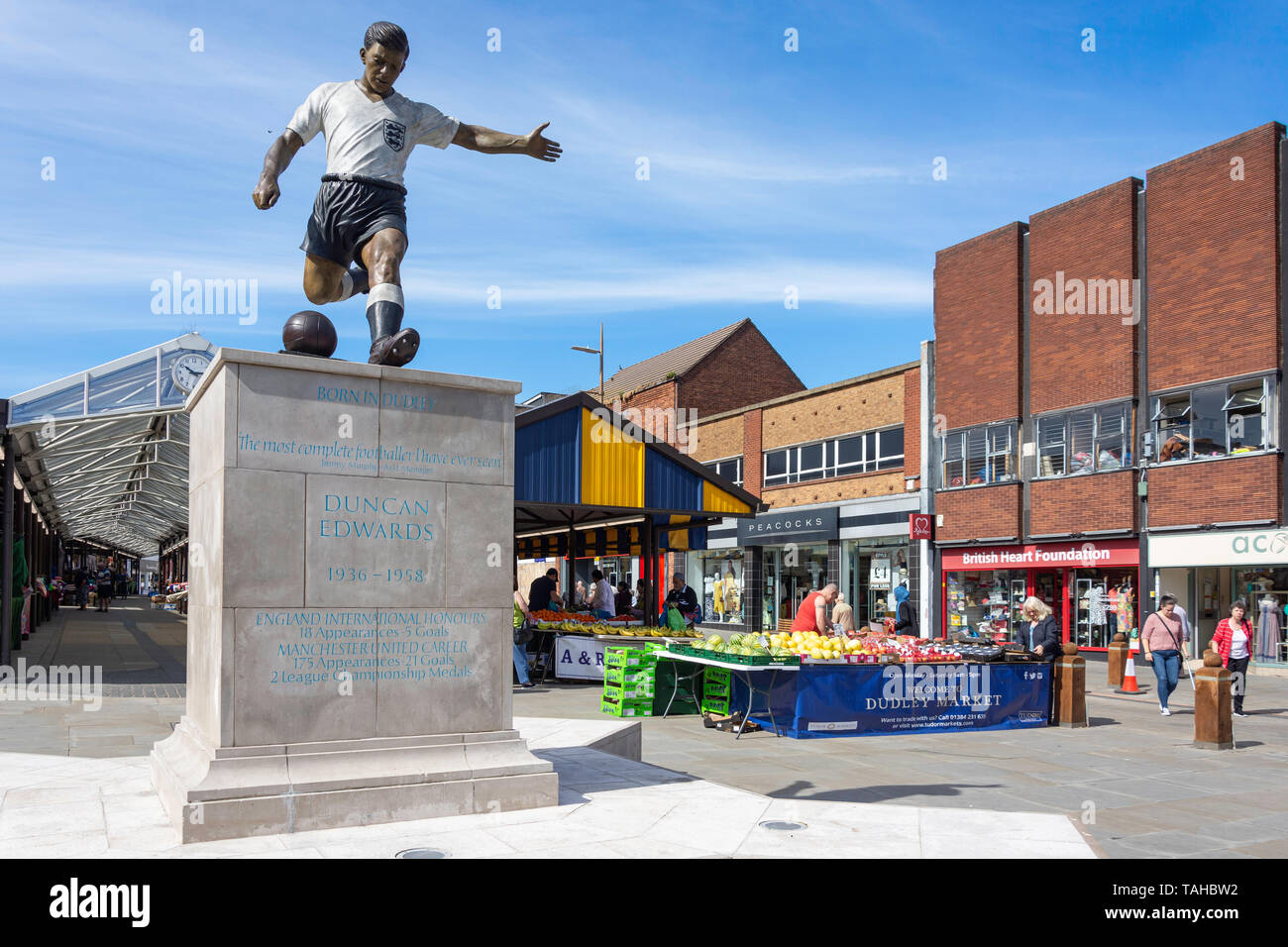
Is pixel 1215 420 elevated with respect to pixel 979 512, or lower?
elevated

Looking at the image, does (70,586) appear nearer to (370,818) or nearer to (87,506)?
(87,506)

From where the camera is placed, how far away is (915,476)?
31.3 meters

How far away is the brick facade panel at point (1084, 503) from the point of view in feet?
82.7

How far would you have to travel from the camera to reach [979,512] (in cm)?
2936

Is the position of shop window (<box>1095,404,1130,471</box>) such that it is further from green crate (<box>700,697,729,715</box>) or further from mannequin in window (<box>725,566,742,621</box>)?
green crate (<box>700,697,729,715</box>)

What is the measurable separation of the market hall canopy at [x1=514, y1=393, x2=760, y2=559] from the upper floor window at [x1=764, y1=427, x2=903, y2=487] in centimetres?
1229

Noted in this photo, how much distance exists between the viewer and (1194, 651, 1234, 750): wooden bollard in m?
12.2

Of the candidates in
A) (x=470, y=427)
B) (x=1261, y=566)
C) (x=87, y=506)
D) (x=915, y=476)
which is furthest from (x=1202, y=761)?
(x=87, y=506)

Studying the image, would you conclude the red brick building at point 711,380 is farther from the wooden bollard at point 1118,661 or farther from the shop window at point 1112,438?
the wooden bollard at point 1118,661

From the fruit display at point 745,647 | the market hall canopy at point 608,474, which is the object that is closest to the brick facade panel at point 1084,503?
the market hall canopy at point 608,474

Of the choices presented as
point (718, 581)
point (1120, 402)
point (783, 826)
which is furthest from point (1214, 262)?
point (783, 826)

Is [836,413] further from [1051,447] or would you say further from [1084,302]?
[1084,302]

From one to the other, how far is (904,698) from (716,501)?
834 cm

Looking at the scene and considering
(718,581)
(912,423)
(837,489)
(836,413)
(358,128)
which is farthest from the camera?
(718,581)
